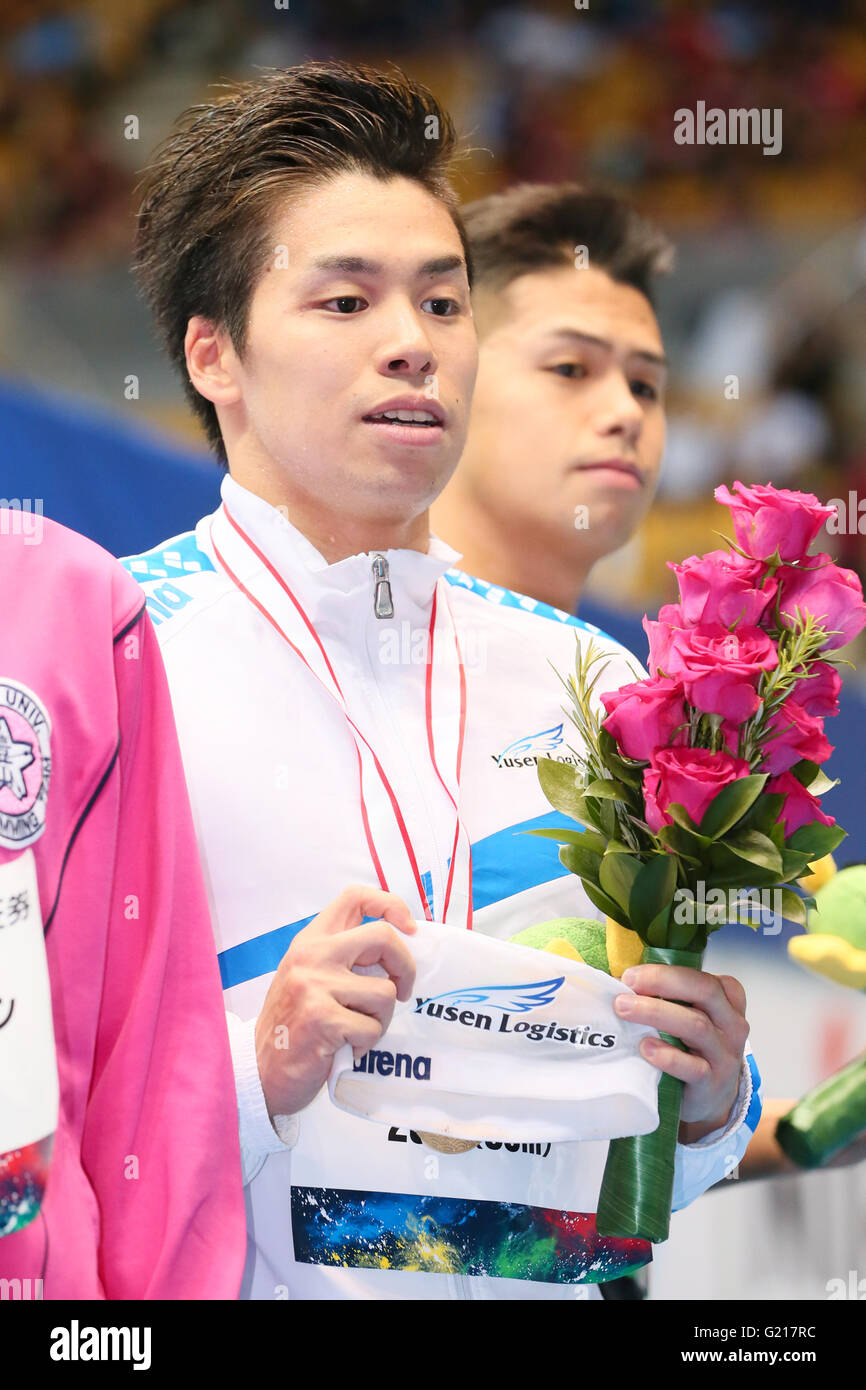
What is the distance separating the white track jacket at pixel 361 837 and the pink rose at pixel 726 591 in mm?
365

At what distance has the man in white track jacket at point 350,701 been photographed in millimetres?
1604

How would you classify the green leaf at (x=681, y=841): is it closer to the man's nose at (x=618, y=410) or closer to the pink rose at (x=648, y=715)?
the pink rose at (x=648, y=715)

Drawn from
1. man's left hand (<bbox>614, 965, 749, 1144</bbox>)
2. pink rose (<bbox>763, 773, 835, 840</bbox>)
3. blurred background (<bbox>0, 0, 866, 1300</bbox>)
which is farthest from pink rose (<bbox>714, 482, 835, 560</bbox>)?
blurred background (<bbox>0, 0, 866, 1300</bbox>)

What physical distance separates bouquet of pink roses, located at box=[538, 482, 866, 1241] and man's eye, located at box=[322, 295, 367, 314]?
49 centimetres

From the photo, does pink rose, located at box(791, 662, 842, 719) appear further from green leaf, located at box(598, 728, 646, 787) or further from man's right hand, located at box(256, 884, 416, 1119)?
man's right hand, located at box(256, 884, 416, 1119)

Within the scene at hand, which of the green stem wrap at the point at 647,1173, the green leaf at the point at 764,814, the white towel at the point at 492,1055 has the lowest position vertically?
the green stem wrap at the point at 647,1173

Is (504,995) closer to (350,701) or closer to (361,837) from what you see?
(361,837)

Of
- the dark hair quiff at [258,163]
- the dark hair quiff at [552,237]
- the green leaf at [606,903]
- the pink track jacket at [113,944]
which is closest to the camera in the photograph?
the pink track jacket at [113,944]

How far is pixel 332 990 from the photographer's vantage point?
1.46 metres

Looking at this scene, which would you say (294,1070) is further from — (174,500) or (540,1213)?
(174,500)

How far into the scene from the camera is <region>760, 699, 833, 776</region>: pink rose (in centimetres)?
150

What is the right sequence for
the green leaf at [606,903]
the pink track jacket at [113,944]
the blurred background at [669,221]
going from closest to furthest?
the pink track jacket at [113,944] → the green leaf at [606,903] → the blurred background at [669,221]

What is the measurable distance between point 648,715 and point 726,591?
0.49 ft

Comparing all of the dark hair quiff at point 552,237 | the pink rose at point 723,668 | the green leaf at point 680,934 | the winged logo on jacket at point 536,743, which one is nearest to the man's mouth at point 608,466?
the dark hair quiff at point 552,237
